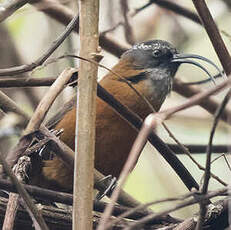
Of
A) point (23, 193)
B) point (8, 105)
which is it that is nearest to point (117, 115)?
point (8, 105)

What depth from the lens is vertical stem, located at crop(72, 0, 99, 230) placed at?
199cm

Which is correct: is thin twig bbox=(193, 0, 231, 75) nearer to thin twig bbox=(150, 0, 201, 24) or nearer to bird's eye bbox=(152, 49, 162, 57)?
bird's eye bbox=(152, 49, 162, 57)

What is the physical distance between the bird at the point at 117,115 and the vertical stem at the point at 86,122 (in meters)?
1.27

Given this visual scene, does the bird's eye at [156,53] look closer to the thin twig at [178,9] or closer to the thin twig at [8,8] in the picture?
the thin twig at [178,9]

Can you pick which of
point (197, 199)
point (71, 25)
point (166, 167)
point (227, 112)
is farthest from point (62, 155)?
point (166, 167)

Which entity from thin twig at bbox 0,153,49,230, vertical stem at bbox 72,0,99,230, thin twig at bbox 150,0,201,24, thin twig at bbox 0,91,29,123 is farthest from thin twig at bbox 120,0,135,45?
thin twig at bbox 0,153,49,230

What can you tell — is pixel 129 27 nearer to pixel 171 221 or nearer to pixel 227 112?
pixel 227 112

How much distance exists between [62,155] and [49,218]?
351 millimetres

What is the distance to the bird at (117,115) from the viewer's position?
3.62m

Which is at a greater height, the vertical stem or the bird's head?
the bird's head

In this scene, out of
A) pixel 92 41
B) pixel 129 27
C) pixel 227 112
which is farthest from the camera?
pixel 129 27

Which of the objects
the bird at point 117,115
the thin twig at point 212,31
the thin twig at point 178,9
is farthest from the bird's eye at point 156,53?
the thin twig at point 212,31

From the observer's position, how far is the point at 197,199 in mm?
2002

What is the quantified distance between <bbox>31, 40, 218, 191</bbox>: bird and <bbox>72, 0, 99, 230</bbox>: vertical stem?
4.15 feet
